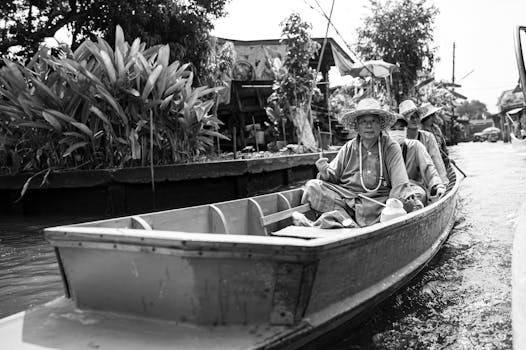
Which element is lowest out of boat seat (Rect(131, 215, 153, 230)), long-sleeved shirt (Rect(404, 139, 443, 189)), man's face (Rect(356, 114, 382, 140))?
boat seat (Rect(131, 215, 153, 230))

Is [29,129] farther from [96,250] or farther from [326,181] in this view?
[96,250]

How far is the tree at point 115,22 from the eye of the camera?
10.6 m

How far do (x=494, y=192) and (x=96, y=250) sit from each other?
28.3 ft

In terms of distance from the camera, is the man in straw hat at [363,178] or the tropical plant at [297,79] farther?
the tropical plant at [297,79]

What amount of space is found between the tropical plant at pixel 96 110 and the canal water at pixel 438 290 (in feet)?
3.76

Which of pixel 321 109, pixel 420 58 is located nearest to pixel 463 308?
pixel 321 109

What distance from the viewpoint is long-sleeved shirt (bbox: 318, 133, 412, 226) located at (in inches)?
164

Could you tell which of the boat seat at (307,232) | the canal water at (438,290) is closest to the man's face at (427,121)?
the canal water at (438,290)

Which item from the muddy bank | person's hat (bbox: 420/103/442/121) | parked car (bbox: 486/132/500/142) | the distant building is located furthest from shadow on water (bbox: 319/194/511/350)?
parked car (bbox: 486/132/500/142)

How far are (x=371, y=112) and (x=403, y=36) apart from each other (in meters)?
16.6

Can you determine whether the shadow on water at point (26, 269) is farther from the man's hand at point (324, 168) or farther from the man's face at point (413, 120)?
the man's face at point (413, 120)

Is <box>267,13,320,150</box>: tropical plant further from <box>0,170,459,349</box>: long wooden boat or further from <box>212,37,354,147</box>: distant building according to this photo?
<box>0,170,459,349</box>: long wooden boat

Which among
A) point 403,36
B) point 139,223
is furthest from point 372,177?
point 403,36

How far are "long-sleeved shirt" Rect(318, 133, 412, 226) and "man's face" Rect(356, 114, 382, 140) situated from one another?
11 centimetres
